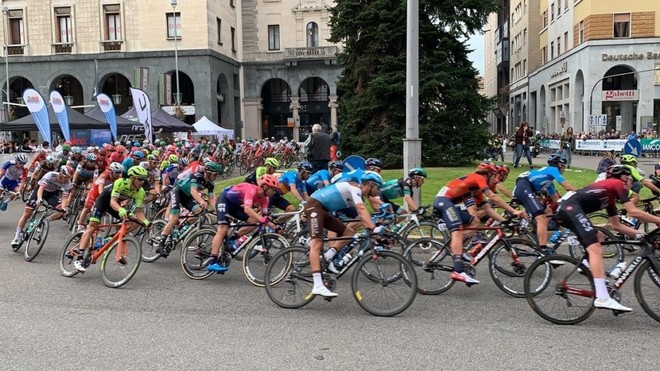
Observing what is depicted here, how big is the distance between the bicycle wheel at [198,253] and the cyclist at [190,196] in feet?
2.71

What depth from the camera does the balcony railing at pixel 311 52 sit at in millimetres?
56688

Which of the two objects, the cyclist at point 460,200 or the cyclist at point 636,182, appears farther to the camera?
the cyclist at point 636,182

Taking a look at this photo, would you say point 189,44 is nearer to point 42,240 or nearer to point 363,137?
point 363,137

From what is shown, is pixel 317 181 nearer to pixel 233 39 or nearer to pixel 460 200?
pixel 460 200

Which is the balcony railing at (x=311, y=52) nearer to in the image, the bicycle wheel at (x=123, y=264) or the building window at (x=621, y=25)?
the building window at (x=621, y=25)

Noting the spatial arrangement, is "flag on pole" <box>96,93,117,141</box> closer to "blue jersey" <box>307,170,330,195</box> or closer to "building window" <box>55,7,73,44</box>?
"blue jersey" <box>307,170,330,195</box>

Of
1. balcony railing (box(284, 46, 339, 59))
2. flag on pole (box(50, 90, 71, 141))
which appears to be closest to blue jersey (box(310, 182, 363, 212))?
flag on pole (box(50, 90, 71, 141))

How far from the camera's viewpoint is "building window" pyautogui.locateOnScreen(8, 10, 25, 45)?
50.2 meters

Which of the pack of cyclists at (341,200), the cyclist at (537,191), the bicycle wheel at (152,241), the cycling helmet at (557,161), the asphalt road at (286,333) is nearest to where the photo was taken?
the asphalt road at (286,333)

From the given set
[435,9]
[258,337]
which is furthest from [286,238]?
[435,9]

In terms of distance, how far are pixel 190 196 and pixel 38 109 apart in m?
14.2

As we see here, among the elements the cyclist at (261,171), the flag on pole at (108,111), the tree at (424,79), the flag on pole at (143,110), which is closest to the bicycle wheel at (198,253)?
the cyclist at (261,171)

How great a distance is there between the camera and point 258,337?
5801 mm

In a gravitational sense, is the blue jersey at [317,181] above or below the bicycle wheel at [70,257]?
above
